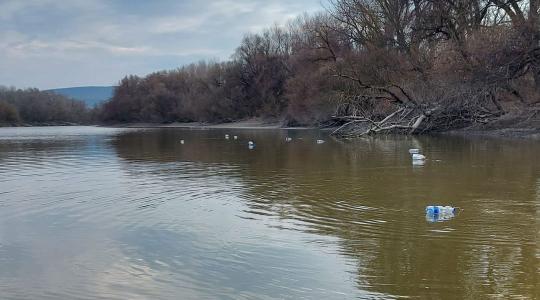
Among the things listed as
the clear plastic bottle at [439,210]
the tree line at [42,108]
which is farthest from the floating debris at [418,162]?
the tree line at [42,108]

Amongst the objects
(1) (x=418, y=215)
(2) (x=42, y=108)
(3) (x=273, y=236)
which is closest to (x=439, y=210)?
(1) (x=418, y=215)

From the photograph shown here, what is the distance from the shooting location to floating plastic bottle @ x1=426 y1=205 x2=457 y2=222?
964cm

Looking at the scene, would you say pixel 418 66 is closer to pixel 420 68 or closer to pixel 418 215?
pixel 420 68

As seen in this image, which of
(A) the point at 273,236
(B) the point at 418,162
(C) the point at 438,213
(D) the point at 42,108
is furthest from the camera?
(D) the point at 42,108

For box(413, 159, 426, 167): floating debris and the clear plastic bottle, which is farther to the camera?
box(413, 159, 426, 167): floating debris

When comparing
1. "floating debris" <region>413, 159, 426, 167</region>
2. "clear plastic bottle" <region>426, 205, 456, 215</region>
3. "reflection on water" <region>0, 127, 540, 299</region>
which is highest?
"floating debris" <region>413, 159, 426, 167</region>

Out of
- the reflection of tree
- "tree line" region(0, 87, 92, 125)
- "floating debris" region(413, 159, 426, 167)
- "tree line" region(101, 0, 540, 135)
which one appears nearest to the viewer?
the reflection of tree

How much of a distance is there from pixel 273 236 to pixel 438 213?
3084 mm

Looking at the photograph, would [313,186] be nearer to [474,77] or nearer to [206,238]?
[206,238]

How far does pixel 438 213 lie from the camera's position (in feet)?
31.9

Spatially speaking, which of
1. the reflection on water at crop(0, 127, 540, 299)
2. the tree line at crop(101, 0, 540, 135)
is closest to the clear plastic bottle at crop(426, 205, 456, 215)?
the reflection on water at crop(0, 127, 540, 299)

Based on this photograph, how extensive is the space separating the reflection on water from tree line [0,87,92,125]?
130391 millimetres

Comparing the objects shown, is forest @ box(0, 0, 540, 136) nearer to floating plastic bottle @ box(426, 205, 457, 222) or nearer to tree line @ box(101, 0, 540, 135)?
tree line @ box(101, 0, 540, 135)

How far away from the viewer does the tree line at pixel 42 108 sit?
140 metres
